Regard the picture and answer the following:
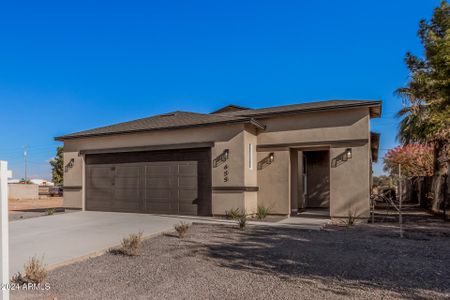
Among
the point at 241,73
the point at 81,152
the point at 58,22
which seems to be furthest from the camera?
the point at 241,73

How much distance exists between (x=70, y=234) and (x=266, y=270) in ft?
20.1

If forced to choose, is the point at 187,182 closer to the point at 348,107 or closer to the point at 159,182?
the point at 159,182

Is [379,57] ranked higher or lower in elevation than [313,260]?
higher

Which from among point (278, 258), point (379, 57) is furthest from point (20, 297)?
point (379, 57)

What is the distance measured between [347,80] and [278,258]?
19.1m

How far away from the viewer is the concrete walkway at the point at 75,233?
6802 millimetres

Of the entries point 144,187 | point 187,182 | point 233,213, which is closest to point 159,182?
point 144,187

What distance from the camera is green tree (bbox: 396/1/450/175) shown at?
5777mm

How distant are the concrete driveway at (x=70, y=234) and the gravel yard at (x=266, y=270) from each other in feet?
2.43

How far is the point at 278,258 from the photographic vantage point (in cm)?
639

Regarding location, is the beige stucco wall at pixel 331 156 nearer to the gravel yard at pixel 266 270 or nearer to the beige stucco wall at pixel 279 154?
the beige stucco wall at pixel 279 154

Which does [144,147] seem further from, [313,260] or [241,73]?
[241,73]

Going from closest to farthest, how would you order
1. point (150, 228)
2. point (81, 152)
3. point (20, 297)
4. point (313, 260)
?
point (20, 297)
point (313, 260)
point (150, 228)
point (81, 152)


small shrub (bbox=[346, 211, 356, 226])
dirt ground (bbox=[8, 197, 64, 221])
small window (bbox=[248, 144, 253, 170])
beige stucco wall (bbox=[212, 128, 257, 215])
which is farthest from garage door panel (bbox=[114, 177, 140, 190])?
small shrub (bbox=[346, 211, 356, 226])
